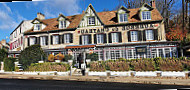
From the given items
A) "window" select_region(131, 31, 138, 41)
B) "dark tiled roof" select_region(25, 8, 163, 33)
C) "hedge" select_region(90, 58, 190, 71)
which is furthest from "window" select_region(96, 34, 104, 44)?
"hedge" select_region(90, 58, 190, 71)

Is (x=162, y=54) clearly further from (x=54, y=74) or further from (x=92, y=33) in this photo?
(x=54, y=74)

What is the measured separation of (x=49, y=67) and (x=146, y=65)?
353 inches

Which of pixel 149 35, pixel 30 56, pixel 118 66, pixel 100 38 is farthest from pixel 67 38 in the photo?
pixel 149 35

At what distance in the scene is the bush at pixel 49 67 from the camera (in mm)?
13591

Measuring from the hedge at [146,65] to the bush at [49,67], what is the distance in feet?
9.13

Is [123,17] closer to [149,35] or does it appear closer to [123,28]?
[123,28]

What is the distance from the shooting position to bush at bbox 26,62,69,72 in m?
13.6

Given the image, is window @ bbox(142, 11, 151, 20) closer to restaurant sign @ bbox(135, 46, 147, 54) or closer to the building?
the building

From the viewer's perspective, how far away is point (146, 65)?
1184cm

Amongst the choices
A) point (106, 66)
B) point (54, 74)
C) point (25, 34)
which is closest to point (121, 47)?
point (106, 66)

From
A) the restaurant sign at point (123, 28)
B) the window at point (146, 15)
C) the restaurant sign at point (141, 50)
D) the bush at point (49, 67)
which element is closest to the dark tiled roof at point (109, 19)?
the window at point (146, 15)

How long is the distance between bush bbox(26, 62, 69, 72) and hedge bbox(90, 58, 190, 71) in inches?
110

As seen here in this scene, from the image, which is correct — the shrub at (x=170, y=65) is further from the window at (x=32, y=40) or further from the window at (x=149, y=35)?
the window at (x=32, y=40)

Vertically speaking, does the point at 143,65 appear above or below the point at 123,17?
below
